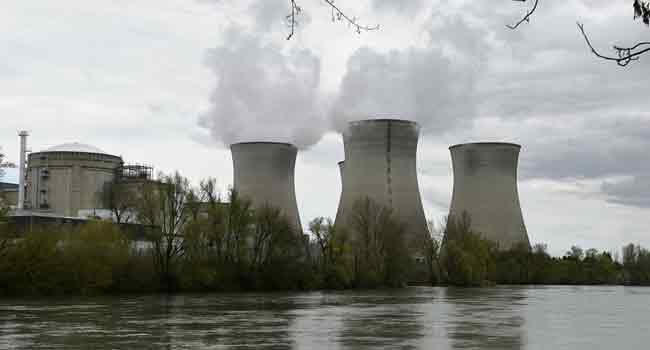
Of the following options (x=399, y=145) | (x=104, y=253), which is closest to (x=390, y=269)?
(x=399, y=145)

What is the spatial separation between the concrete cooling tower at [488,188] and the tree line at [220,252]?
84cm

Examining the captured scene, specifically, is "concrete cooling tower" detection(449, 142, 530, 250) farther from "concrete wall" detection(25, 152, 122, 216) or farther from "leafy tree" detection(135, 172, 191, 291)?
"concrete wall" detection(25, 152, 122, 216)

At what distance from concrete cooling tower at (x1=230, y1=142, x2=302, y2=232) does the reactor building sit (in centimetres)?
1650

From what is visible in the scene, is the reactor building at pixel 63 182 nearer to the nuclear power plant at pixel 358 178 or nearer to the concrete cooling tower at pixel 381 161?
the nuclear power plant at pixel 358 178

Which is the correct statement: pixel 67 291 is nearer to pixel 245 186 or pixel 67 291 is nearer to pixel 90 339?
pixel 245 186

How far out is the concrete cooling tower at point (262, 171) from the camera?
3641 centimetres

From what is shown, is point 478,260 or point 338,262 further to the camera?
point 478,260

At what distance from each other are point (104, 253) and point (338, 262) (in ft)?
38.7

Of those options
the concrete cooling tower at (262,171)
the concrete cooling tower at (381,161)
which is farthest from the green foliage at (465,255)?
the concrete cooling tower at (262,171)

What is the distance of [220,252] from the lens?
3284cm

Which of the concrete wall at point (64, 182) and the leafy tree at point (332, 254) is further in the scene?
the concrete wall at point (64, 182)

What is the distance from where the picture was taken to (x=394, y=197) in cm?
4025

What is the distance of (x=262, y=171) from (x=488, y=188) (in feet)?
41.8

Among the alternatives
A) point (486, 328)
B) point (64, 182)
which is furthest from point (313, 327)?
point (64, 182)
